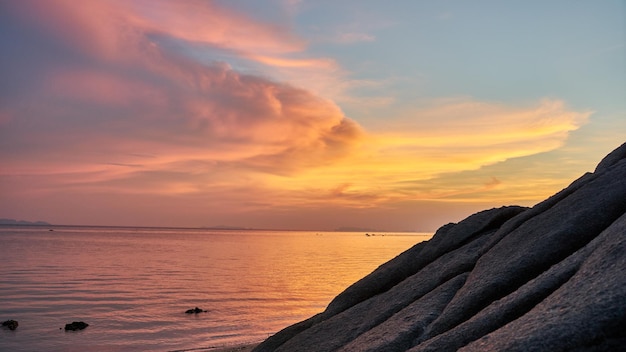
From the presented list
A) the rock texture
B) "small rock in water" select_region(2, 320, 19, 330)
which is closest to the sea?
"small rock in water" select_region(2, 320, 19, 330)

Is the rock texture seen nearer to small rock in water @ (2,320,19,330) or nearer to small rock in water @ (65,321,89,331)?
small rock in water @ (65,321,89,331)

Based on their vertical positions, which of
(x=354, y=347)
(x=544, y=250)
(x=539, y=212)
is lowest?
(x=354, y=347)

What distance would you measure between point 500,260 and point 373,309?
4196 mm

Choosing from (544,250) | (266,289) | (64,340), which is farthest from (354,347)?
(266,289)

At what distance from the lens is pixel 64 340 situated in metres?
42.8

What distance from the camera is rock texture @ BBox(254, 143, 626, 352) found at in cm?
705

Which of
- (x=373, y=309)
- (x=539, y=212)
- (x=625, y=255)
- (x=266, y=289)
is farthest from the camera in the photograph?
(x=266, y=289)

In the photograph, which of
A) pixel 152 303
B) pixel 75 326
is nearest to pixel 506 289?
pixel 75 326

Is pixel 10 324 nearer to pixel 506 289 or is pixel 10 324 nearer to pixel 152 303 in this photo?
pixel 152 303

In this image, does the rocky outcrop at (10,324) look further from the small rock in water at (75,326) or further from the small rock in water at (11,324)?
the small rock in water at (75,326)

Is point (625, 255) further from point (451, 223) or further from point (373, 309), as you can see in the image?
point (451, 223)

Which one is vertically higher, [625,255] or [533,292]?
[625,255]

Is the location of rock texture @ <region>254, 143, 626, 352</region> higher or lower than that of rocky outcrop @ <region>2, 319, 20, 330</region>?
higher

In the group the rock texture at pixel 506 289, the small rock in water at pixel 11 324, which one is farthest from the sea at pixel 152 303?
the rock texture at pixel 506 289
